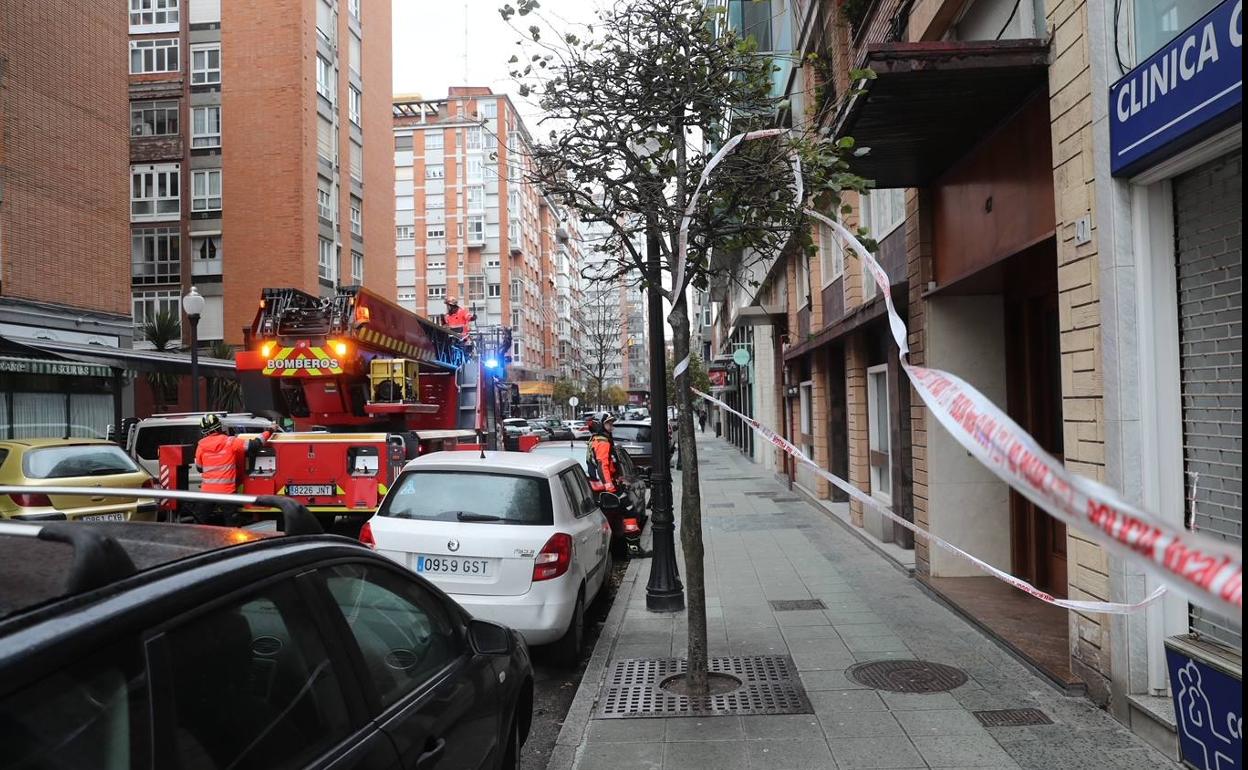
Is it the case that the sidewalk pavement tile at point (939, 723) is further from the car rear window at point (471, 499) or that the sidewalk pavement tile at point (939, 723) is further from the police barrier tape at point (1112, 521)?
the police barrier tape at point (1112, 521)

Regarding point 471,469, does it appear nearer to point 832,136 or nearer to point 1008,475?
point 832,136

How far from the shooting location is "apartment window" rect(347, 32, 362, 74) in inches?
1457

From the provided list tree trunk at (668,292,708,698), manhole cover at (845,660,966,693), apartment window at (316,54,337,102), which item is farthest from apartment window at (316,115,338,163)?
manhole cover at (845,660,966,693)

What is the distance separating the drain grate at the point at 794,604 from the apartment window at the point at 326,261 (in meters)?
29.7

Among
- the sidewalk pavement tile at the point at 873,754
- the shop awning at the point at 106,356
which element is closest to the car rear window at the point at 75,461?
the shop awning at the point at 106,356

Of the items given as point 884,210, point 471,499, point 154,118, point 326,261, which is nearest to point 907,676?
point 471,499

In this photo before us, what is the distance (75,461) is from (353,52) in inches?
1248

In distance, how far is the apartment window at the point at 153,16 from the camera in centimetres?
Result: 3447

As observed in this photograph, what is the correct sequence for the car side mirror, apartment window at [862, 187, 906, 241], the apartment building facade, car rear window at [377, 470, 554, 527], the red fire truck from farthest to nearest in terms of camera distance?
the apartment building facade
the red fire truck
apartment window at [862, 187, 906, 241]
car rear window at [377, 470, 554, 527]
the car side mirror

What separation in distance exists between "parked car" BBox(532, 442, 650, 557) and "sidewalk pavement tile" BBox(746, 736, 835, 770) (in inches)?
172

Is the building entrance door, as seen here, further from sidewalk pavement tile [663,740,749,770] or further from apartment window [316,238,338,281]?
apartment window [316,238,338,281]

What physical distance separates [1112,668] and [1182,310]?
2023 mm

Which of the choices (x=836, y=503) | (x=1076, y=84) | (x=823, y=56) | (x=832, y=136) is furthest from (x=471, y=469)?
(x=836, y=503)

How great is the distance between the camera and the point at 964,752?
444cm
